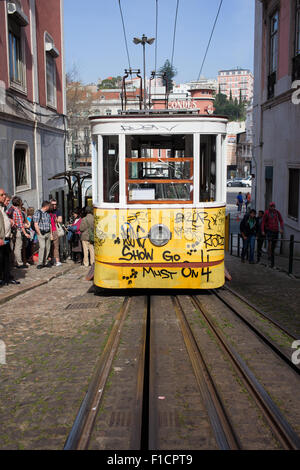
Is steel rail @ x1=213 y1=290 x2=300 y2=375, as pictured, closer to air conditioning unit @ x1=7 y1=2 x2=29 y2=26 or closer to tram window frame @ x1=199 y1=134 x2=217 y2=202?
tram window frame @ x1=199 y1=134 x2=217 y2=202

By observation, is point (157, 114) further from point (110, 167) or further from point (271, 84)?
point (271, 84)

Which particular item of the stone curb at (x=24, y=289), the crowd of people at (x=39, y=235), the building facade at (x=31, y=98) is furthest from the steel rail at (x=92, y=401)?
the building facade at (x=31, y=98)

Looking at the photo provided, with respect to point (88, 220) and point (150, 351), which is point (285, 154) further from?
point (150, 351)

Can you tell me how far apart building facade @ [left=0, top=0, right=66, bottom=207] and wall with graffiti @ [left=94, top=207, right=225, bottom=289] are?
632 centimetres

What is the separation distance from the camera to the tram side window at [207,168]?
741 cm

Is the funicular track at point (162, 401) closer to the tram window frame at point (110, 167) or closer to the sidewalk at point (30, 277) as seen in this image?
the tram window frame at point (110, 167)

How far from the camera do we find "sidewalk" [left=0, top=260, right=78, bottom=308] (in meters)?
8.21

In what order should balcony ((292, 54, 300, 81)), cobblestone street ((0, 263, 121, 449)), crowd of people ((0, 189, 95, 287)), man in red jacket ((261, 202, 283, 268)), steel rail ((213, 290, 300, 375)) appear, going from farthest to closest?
balcony ((292, 54, 300, 81)) < man in red jacket ((261, 202, 283, 268)) < crowd of people ((0, 189, 95, 287)) < steel rail ((213, 290, 300, 375)) < cobblestone street ((0, 263, 121, 449))

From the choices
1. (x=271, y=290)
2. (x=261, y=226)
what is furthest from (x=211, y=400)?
(x=261, y=226)

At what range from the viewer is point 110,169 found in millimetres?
7492

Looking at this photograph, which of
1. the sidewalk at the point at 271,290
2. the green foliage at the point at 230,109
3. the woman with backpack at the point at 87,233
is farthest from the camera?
the green foliage at the point at 230,109

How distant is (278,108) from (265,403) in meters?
13.9

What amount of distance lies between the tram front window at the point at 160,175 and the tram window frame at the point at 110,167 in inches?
7.0

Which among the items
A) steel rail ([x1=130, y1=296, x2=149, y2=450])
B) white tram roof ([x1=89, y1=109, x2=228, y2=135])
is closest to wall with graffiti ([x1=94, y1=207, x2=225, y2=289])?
white tram roof ([x1=89, y1=109, x2=228, y2=135])
